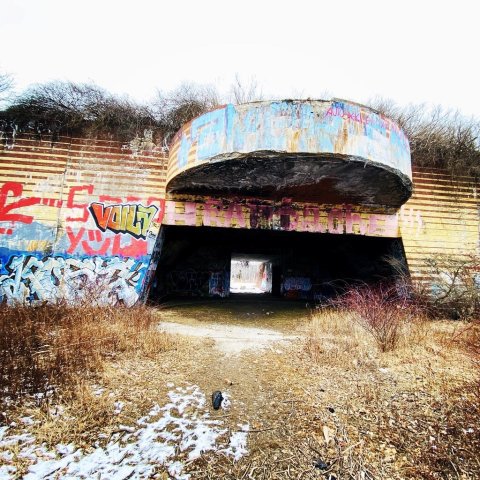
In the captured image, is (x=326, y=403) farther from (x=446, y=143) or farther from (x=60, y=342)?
(x=446, y=143)

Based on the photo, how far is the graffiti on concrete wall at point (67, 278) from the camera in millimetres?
7762

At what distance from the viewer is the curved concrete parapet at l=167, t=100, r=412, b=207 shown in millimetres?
6113

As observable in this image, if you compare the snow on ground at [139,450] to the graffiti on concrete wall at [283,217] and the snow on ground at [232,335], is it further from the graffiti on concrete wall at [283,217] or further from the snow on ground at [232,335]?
the graffiti on concrete wall at [283,217]

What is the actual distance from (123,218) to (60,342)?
456cm

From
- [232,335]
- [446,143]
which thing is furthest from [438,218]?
[232,335]

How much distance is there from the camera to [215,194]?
8523mm

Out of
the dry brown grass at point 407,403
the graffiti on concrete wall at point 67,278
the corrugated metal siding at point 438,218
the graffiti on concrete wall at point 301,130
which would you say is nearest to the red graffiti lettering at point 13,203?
the graffiti on concrete wall at point 67,278

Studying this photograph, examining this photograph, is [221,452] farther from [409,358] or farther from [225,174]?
[225,174]

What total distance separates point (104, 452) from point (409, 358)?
4280 mm

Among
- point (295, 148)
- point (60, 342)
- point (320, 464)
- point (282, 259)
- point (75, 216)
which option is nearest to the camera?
point (320, 464)

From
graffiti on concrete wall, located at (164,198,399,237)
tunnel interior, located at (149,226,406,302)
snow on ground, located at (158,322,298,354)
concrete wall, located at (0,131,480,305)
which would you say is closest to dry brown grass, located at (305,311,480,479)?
snow on ground, located at (158,322,298,354)

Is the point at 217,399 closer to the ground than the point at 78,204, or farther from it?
closer to the ground

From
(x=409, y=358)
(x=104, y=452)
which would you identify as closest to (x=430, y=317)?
(x=409, y=358)

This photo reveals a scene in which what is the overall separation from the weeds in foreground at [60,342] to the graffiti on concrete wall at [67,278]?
174 centimetres
